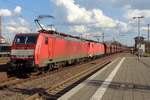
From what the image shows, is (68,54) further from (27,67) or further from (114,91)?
(114,91)

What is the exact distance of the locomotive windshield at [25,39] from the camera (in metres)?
24.0

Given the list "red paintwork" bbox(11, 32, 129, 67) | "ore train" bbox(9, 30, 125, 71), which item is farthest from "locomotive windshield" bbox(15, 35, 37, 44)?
"red paintwork" bbox(11, 32, 129, 67)

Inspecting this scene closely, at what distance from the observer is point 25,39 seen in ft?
79.8

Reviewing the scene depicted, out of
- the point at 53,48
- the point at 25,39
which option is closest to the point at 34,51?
the point at 25,39

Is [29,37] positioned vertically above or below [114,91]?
above

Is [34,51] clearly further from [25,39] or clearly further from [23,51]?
[25,39]

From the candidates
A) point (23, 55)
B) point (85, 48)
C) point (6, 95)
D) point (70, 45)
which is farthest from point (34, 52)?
point (85, 48)

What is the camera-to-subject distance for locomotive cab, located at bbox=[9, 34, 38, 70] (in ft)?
76.1

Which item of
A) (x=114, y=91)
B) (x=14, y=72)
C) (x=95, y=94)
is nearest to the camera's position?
(x=95, y=94)

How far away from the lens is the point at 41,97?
13.6 m

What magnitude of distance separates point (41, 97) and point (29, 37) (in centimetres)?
1115

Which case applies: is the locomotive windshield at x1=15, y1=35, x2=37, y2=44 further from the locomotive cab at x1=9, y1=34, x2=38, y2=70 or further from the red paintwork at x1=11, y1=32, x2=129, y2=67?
the red paintwork at x1=11, y1=32, x2=129, y2=67

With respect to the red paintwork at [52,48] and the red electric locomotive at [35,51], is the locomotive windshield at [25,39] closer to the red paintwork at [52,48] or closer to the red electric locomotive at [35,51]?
the red electric locomotive at [35,51]

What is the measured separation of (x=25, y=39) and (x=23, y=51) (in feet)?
3.61
